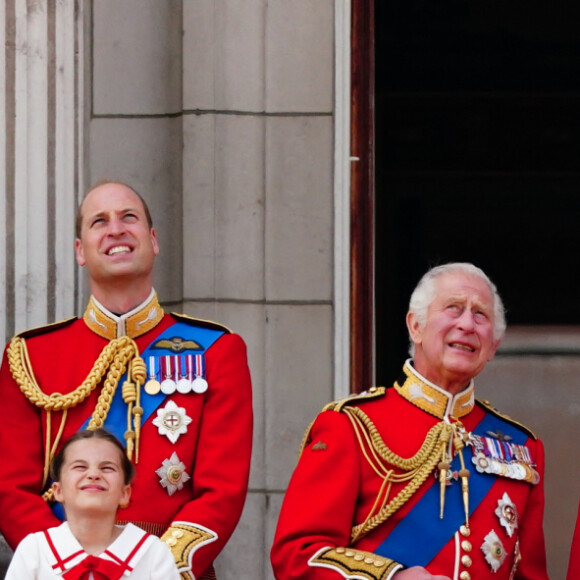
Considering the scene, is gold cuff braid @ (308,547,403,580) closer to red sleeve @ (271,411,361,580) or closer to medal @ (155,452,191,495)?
red sleeve @ (271,411,361,580)

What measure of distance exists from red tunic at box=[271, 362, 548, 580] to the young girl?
41 centimetres

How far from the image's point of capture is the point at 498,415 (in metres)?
5.68

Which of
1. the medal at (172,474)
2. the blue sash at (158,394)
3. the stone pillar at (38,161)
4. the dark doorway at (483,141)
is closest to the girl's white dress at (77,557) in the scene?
the medal at (172,474)

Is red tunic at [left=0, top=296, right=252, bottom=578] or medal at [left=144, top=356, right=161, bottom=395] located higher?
medal at [left=144, top=356, right=161, bottom=395]

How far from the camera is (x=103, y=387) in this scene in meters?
5.57

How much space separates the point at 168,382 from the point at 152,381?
2.1 inches

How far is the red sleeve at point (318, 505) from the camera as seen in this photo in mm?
5203

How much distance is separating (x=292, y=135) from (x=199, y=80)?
1.28 ft

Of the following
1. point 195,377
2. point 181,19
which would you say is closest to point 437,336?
point 195,377

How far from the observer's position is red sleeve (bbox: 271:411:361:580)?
5203 millimetres

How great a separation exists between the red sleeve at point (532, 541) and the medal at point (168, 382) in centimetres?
106

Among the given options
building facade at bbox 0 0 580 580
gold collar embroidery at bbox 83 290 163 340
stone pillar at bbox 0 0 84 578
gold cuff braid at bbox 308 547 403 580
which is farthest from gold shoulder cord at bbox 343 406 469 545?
stone pillar at bbox 0 0 84 578

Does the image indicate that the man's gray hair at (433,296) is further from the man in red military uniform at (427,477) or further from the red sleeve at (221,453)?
the red sleeve at (221,453)

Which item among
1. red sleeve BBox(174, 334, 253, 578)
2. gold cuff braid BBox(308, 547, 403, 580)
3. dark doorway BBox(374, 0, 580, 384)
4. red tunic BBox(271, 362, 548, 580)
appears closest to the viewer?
gold cuff braid BBox(308, 547, 403, 580)
